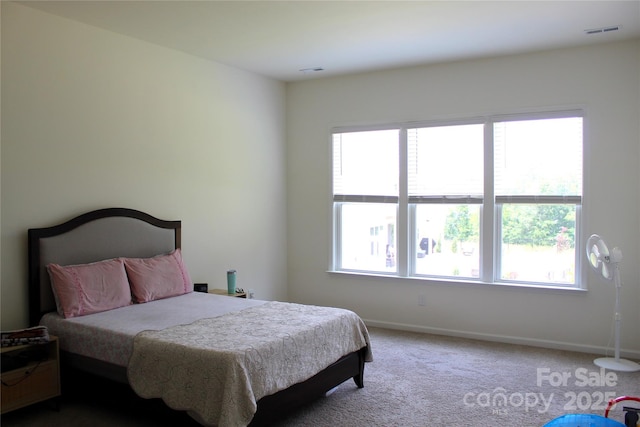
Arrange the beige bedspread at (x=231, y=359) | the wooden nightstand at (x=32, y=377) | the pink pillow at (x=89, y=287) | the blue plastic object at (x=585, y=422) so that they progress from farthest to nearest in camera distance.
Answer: the pink pillow at (x=89, y=287) < the wooden nightstand at (x=32, y=377) < the beige bedspread at (x=231, y=359) < the blue plastic object at (x=585, y=422)

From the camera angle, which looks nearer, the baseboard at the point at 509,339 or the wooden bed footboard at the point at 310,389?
the wooden bed footboard at the point at 310,389

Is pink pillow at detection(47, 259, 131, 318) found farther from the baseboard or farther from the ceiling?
the baseboard

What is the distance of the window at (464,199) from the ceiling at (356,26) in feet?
2.63

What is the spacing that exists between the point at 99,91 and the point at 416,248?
3.40m

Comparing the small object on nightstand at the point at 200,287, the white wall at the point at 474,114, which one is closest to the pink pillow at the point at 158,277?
the small object on nightstand at the point at 200,287

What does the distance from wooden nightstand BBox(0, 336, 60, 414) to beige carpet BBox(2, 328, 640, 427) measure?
16 cm

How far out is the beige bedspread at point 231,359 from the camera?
2.74 m

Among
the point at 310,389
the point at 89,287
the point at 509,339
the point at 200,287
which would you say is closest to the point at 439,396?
the point at 310,389

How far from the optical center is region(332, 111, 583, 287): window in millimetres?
4820

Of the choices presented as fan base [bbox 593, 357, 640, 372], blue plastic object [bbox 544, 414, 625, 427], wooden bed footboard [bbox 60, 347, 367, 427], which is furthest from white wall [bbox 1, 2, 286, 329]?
blue plastic object [bbox 544, 414, 625, 427]

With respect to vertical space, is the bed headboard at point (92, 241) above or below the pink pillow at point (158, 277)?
above

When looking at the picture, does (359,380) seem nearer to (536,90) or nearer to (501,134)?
(501,134)

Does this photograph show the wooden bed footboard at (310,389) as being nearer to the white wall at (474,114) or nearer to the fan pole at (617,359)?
the white wall at (474,114)

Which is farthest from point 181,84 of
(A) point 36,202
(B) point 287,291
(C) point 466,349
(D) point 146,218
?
(C) point 466,349
